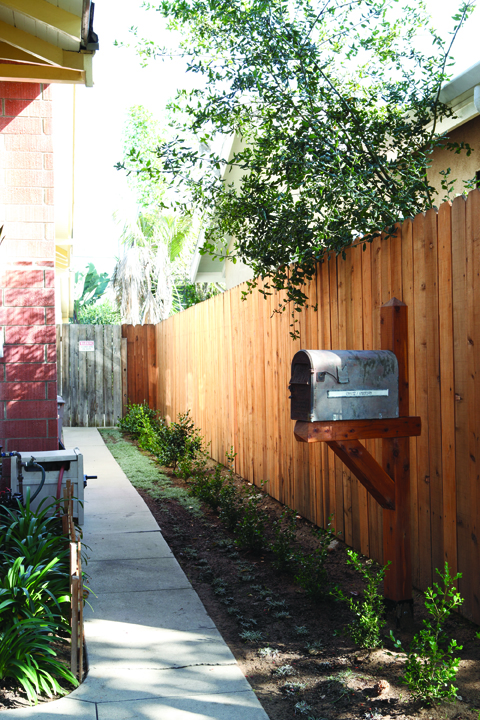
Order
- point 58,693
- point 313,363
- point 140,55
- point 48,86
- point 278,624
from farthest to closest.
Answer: point 140,55, point 48,86, point 278,624, point 313,363, point 58,693

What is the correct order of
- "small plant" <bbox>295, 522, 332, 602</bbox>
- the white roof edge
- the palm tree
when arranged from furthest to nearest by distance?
the palm tree → the white roof edge → "small plant" <bbox>295, 522, 332, 602</bbox>

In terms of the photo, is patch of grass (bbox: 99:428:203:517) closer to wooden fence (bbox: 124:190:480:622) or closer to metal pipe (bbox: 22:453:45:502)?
wooden fence (bbox: 124:190:480:622)

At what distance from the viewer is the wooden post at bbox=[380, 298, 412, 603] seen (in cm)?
362

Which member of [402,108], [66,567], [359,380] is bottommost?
[66,567]

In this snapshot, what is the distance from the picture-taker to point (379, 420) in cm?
349

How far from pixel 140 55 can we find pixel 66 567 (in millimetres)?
4726

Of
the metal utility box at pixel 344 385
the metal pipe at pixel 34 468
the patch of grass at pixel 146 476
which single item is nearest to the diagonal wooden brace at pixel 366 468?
the metal utility box at pixel 344 385

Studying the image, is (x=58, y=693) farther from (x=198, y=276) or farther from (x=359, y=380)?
(x=198, y=276)

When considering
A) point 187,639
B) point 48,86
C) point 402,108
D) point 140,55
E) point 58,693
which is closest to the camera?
point 58,693

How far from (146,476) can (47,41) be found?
580 cm

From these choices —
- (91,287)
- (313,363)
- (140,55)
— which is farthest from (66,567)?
(91,287)

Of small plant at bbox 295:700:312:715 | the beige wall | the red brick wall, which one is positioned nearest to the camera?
small plant at bbox 295:700:312:715

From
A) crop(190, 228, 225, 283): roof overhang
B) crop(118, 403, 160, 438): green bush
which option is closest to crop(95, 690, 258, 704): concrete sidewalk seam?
crop(118, 403, 160, 438): green bush

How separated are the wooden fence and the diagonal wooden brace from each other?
14.9 inches
